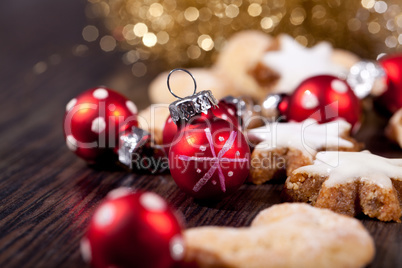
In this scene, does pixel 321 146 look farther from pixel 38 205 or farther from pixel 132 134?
pixel 38 205

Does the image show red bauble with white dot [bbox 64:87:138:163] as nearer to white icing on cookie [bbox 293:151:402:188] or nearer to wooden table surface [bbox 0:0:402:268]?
wooden table surface [bbox 0:0:402:268]

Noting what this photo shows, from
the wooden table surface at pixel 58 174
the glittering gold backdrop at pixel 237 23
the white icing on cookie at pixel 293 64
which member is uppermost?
the glittering gold backdrop at pixel 237 23

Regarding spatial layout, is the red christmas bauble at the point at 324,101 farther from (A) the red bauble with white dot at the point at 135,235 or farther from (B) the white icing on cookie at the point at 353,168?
(A) the red bauble with white dot at the point at 135,235

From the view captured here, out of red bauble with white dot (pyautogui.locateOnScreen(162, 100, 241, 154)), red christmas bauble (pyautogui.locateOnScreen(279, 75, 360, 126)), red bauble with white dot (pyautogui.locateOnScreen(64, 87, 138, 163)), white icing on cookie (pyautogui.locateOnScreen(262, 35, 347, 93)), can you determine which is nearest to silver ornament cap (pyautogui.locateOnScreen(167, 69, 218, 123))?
red bauble with white dot (pyautogui.locateOnScreen(162, 100, 241, 154))

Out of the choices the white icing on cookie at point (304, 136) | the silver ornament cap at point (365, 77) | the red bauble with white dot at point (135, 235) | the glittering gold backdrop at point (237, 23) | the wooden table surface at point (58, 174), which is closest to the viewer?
the red bauble with white dot at point (135, 235)

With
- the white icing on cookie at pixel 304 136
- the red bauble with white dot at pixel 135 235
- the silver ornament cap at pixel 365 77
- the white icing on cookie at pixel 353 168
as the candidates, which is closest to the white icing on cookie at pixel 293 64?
A: the silver ornament cap at pixel 365 77

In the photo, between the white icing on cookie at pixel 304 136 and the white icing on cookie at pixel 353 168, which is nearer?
the white icing on cookie at pixel 353 168

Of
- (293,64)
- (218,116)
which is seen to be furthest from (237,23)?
(218,116)
